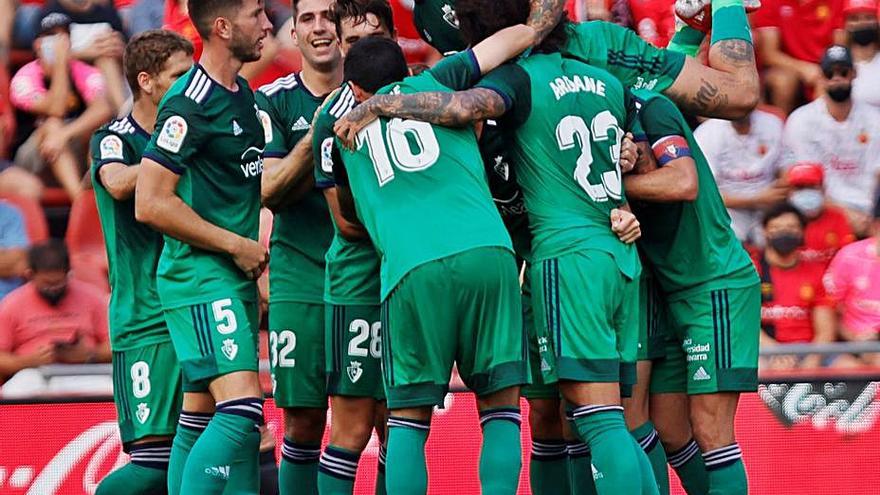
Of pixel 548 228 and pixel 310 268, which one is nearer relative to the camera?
pixel 548 228

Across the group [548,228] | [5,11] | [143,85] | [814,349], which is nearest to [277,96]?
[143,85]

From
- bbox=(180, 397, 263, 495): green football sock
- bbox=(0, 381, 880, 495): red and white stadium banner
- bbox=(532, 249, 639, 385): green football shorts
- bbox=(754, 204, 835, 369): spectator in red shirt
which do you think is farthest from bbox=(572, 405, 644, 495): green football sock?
bbox=(754, 204, 835, 369): spectator in red shirt

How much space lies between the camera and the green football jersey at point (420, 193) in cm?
639

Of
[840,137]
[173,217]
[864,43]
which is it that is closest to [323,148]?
[173,217]

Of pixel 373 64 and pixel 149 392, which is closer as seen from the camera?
pixel 373 64

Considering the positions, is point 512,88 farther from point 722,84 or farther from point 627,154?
point 722,84

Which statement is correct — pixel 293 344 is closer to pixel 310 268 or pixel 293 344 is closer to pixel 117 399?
pixel 310 268

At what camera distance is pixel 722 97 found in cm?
727

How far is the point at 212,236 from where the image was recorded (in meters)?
6.97

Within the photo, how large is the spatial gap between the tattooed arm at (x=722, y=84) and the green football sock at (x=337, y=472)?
224 cm

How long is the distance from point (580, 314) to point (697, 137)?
4.16m

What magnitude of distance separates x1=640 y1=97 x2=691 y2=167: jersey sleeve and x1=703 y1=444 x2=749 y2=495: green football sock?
1350mm

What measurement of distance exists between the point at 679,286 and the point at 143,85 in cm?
271

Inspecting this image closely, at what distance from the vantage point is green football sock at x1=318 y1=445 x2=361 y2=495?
23.5ft
